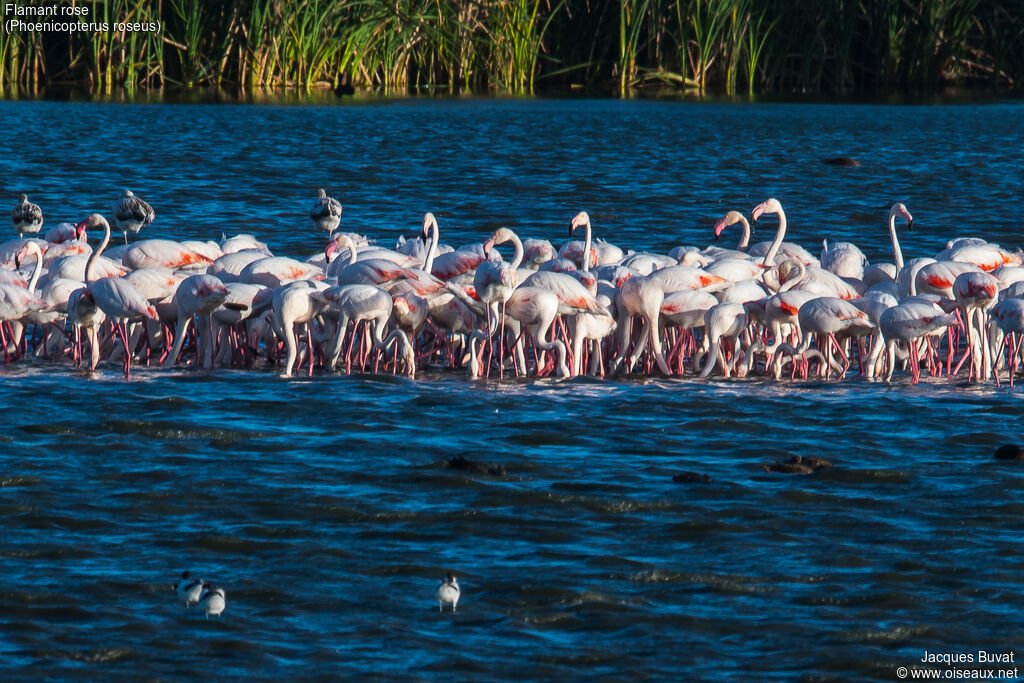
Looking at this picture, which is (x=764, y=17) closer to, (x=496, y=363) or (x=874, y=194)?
(x=874, y=194)

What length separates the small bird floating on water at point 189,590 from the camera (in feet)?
20.2

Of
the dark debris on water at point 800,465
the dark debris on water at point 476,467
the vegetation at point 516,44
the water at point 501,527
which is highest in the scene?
the vegetation at point 516,44

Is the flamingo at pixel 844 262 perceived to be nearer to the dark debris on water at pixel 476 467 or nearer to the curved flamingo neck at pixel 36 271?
the dark debris on water at pixel 476 467

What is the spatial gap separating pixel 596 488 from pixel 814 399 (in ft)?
8.83

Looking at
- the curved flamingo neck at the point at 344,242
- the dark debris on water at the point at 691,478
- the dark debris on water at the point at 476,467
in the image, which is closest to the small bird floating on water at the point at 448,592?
the dark debris on water at the point at 476,467

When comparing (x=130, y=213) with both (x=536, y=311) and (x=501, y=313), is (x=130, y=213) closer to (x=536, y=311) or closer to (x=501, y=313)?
(x=501, y=313)

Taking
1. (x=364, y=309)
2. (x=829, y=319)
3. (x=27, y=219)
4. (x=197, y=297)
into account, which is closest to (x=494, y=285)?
(x=364, y=309)

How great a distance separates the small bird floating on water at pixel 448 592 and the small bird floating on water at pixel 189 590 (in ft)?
2.99

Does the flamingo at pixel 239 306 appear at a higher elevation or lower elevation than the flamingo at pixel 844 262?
lower

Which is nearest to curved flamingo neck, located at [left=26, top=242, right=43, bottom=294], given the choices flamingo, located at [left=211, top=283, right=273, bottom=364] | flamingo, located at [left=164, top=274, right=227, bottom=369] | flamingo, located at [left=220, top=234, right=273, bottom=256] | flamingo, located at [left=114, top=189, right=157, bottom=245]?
flamingo, located at [left=164, top=274, right=227, bottom=369]

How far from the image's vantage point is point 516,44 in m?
34.7

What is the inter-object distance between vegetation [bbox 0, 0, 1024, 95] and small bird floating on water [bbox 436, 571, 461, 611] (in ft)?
82.8

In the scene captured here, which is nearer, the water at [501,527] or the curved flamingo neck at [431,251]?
the water at [501,527]

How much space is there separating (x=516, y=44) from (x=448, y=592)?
1155 inches
